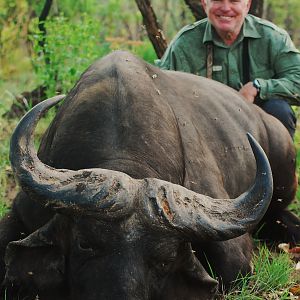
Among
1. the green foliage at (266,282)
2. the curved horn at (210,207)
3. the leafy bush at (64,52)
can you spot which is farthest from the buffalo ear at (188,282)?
the leafy bush at (64,52)

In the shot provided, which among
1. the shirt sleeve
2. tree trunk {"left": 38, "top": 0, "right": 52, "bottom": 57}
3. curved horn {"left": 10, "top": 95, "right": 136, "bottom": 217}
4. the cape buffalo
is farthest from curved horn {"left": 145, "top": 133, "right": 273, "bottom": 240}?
tree trunk {"left": 38, "top": 0, "right": 52, "bottom": 57}

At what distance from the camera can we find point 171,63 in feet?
22.2

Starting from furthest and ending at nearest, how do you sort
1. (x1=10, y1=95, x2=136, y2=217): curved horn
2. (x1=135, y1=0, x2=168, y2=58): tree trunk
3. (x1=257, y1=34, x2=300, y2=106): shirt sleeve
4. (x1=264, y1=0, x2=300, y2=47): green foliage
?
(x1=264, y1=0, x2=300, y2=47): green foliage, (x1=135, y1=0, x2=168, y2=58): tree trunk, (x1=257, y1=34, x2=300, y2=106): shirt sleeve, (x1=10, y1=95, x2=136, y2=217): curved horn

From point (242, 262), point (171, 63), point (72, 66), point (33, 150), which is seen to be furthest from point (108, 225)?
point (72, 66)

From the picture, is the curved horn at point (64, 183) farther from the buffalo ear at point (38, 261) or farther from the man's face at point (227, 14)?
the man's face at point (227, 14)

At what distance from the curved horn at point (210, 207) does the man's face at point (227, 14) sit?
3184 mm

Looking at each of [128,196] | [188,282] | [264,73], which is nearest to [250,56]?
[264,73]

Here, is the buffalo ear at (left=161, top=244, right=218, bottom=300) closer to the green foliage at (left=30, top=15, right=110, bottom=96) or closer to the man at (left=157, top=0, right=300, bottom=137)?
the man at (left=157, top=0, right=300, bottom=137)

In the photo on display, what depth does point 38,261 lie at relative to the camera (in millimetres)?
3822

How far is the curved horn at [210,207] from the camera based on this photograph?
334cm

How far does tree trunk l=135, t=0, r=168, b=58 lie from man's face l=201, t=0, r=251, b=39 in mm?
998

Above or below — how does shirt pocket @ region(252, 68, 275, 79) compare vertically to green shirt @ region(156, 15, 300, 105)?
below

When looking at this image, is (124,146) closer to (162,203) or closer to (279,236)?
(162,203)

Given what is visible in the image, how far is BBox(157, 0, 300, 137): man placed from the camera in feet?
21.2
